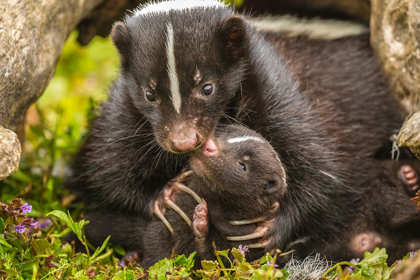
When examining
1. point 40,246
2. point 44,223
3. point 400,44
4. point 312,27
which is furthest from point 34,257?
point 312,27

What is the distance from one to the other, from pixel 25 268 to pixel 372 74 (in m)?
3.33

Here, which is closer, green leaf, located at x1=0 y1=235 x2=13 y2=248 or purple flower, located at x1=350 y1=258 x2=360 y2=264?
green leaf, located at x1=0 y1=235 x2=13 y2=248

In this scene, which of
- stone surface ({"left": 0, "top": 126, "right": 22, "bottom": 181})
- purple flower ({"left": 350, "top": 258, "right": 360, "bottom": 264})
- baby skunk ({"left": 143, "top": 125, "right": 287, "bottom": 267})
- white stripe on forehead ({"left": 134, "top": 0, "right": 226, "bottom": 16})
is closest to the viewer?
stone surface ({"left": 0, "top": 126, "right": 22, "bottom": 181})

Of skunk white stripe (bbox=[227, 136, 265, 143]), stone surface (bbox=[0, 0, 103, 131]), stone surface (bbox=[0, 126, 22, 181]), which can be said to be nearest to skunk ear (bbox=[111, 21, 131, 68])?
stone surface (bbox=[0, 0, 103, 131])

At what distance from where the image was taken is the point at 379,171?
5004 mm

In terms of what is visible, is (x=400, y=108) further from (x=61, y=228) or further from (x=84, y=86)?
(x=84, y=86)

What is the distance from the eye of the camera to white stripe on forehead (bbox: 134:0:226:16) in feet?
13.7

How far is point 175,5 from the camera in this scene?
167 inches

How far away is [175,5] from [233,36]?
18.7 inches

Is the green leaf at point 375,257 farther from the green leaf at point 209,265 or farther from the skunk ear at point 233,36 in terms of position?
the skunk ear at point 233,36

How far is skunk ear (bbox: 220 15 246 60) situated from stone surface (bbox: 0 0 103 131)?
1.31m

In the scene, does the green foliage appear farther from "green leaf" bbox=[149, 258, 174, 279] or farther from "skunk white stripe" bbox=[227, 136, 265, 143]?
"skunk white stripe" bbox=[227, 136, 265, 143]

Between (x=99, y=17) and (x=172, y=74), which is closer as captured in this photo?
(x=172, y=74)

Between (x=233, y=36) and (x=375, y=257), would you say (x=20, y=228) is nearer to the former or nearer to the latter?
(x=233, y=36)
